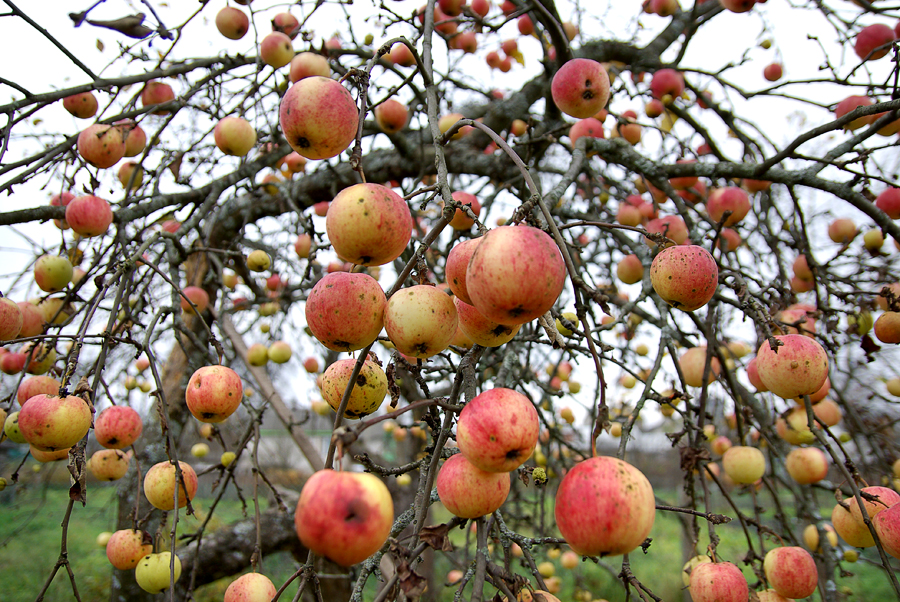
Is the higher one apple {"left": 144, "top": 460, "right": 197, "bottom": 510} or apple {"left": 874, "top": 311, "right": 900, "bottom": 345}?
apple {"left": 874, "top": 311, "right": 900, "bottom": 345}

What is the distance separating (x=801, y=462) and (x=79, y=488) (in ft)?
10.2

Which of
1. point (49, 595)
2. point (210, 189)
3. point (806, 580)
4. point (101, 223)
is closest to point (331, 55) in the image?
point (210, 189)

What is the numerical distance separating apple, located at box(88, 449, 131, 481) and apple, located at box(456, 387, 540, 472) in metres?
1.86

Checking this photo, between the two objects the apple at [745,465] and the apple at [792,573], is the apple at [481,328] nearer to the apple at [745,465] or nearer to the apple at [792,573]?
the apple at [792,573]

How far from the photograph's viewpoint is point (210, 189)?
3324 mm

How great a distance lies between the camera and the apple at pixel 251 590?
4.54ft

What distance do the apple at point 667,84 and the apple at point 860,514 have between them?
8.35 feet

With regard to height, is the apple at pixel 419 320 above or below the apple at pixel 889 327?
below

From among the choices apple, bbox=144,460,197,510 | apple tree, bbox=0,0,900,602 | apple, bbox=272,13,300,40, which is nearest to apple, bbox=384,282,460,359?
apple tree, bbox=0,0,900,602

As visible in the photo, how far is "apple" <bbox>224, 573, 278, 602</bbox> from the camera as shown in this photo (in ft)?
4.54

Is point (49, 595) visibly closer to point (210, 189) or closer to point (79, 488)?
point (210, 189)

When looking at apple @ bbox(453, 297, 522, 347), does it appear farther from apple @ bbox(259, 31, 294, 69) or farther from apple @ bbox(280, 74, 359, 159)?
apple @ bbox(259, 31, 294, 69)

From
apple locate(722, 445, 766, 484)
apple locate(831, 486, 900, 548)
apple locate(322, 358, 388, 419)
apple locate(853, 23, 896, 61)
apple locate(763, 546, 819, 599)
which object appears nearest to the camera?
apple locate(322, 358, 388, 419)

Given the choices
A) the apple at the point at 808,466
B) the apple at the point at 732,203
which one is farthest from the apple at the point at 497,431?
the apple at the point at 732,203
